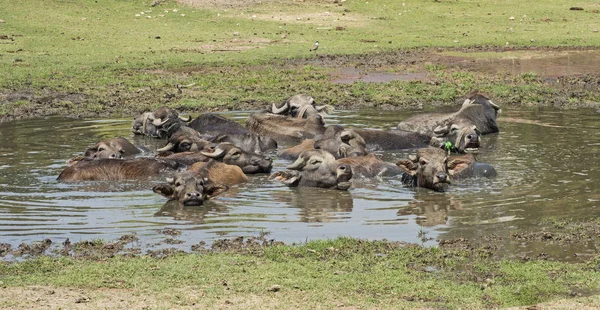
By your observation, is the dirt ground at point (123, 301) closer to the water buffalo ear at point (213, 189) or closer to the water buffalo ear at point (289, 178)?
the water buffalo ear at point (213, 189)

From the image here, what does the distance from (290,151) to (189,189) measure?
146 inches

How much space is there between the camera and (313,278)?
26.9 ft

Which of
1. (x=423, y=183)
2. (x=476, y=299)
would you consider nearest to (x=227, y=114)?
(x=423, y=183)

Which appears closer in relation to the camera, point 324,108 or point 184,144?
point 184,144

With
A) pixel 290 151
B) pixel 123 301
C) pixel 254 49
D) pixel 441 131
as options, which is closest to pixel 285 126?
pixel 290 151

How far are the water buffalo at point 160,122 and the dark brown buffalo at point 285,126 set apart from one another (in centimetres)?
120

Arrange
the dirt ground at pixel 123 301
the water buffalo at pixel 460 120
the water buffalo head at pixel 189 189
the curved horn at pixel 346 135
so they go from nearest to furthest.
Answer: the dirt ground at pixel 123 301 < the water buffalo head at pixel 189 189 < the curved horn at pixel 346 135 < the water buffalo at pixel 460 120

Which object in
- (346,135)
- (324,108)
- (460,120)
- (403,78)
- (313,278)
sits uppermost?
(313,278)

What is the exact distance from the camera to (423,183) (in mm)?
12391

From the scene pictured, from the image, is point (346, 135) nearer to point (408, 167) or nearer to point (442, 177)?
point (408, 167)

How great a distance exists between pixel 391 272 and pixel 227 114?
39.0 feet

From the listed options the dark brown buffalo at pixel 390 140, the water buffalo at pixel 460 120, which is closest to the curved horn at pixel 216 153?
the dark brown buffalo at pixel 390 140

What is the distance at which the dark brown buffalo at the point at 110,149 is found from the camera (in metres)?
14.5

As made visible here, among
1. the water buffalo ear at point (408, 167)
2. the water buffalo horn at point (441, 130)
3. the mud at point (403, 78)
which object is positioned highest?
the water buffalo ear at point (408, 167)
